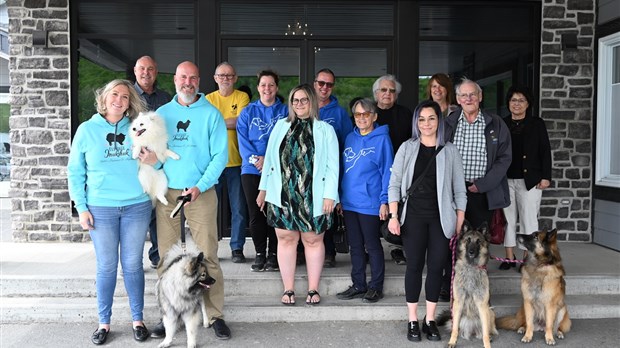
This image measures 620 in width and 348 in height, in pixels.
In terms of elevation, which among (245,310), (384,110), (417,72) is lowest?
(245,310)

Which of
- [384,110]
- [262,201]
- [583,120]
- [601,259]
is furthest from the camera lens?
[583,120]

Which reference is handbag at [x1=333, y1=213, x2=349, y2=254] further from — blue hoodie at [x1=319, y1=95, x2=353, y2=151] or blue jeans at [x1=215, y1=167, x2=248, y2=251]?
blue jeans at [x1=215, y1=167, x2=248, y2=251]

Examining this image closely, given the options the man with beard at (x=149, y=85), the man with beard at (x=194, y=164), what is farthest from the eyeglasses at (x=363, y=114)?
the man with beard at (x=149, y=85)

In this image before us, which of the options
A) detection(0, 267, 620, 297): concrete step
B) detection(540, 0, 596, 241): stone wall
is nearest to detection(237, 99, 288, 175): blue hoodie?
detection(0, 267, 620, 297): concrete step

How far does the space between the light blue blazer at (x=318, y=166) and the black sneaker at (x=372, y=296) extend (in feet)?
3.00

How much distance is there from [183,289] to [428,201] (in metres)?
1.92

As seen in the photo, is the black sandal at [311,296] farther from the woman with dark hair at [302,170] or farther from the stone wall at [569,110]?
the stone wall at [569,110]

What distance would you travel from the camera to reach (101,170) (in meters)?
3.97

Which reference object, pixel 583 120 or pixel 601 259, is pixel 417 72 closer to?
pixel 583 120

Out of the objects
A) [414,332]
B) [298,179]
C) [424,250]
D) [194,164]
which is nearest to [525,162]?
[424,250]

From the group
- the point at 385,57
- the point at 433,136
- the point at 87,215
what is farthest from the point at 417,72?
the point at 87,215

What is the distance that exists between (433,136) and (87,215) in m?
2.64

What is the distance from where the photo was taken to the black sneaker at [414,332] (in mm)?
4223

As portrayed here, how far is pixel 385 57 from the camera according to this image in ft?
23.1
